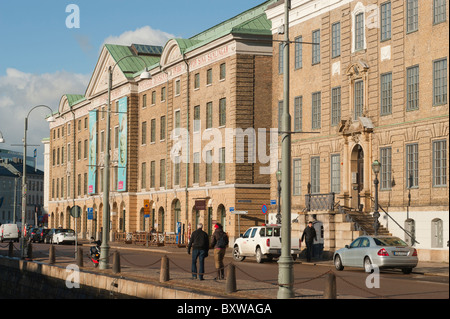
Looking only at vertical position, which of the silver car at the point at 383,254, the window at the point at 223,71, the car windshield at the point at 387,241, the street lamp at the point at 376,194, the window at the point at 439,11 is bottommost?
the silver car at the point at 383,254

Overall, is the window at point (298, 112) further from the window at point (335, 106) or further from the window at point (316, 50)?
the window at point (335, 106)

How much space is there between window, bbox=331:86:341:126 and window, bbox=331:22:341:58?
198 centimetres

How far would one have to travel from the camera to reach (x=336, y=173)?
5041 centimetres

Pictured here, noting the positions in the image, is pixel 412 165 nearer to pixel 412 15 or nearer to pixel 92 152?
pixel 412 15

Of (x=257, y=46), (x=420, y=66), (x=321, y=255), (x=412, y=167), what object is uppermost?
(x=257, y=46)

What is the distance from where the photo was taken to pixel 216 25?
75.0 m

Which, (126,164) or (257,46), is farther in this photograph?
(126,164)

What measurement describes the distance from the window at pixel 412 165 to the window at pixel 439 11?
602 cm

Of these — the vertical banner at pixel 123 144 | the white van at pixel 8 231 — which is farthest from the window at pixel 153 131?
the white van at pixel 8 231

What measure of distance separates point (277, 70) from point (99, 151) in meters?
38.8

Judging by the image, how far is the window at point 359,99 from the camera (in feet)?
158
